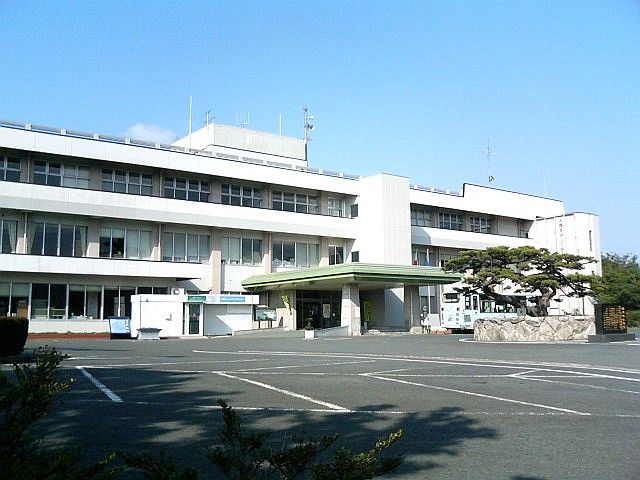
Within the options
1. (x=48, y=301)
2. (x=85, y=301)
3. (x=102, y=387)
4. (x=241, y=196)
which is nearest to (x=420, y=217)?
(x=241, y=196)

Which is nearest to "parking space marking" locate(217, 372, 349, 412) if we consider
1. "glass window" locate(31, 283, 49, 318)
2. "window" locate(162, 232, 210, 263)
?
"glass window" locate(31, 283, 49, 318)

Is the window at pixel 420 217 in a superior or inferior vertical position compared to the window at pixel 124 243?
superior

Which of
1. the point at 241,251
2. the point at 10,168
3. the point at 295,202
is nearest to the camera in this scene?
the point at 10,168

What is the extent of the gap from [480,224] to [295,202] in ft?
71.3

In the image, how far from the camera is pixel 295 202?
47.8m

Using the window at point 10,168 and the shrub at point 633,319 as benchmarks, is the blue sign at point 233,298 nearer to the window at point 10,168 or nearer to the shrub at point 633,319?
the window at point 10,168

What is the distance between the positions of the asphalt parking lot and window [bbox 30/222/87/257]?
863 inches

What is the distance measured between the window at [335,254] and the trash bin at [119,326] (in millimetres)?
17192

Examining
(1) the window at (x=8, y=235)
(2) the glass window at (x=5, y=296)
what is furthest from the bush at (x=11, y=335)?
(1) the window at (x=8, y=235)

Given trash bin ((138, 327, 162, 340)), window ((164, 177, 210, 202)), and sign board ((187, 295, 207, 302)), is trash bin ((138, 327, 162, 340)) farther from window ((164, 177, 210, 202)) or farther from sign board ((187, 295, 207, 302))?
window ((164, 177, 210, 202))

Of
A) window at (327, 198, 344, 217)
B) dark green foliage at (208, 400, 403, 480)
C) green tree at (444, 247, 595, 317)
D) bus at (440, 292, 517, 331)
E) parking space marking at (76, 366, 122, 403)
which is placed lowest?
parking space marking at (76, 366, 122, 403)

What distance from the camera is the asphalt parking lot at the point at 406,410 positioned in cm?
653

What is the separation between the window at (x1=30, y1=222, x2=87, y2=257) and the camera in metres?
37.3

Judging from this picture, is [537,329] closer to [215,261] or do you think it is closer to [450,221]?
[215,261]
